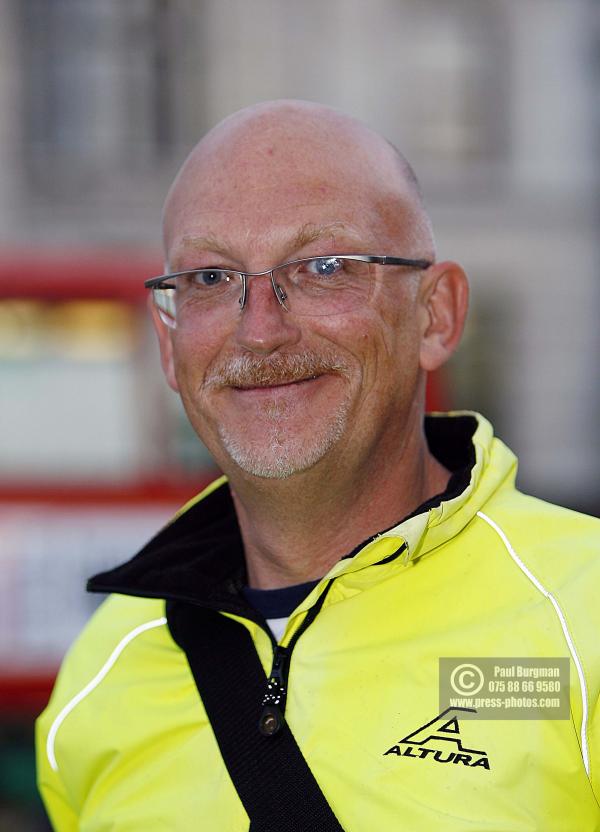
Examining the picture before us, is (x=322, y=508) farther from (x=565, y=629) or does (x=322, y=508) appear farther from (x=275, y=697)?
(x=565, y=629)

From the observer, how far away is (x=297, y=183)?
2.03 meters

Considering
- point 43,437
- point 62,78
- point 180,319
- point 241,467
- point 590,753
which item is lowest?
point 43,437

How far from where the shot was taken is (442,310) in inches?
87.7

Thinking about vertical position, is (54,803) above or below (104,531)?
above

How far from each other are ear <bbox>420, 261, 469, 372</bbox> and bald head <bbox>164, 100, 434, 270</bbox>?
52mm

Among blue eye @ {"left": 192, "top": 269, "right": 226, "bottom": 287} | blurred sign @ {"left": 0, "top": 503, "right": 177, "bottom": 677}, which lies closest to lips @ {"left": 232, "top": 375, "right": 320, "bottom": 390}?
blue eye @ {"left": 192, "top": 269, "right": 226, "bottom": 287}

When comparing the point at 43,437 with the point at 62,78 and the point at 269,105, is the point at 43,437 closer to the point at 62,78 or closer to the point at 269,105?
the point at 269,105

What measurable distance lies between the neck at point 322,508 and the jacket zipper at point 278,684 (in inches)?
7.2

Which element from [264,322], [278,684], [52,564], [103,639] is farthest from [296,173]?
[52,564]

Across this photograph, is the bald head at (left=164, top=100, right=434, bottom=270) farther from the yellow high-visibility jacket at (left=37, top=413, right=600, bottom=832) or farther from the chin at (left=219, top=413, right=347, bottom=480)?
the yellow high-visibility jacket at (left=37, top=413, right=600, bottom=832)

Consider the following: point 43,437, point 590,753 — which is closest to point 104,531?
point 43,437

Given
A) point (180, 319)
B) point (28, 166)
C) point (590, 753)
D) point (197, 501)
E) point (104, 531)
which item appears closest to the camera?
point (590, 753)

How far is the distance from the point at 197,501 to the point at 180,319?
Result: 0.48 meters

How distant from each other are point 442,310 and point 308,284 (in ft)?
1.18
